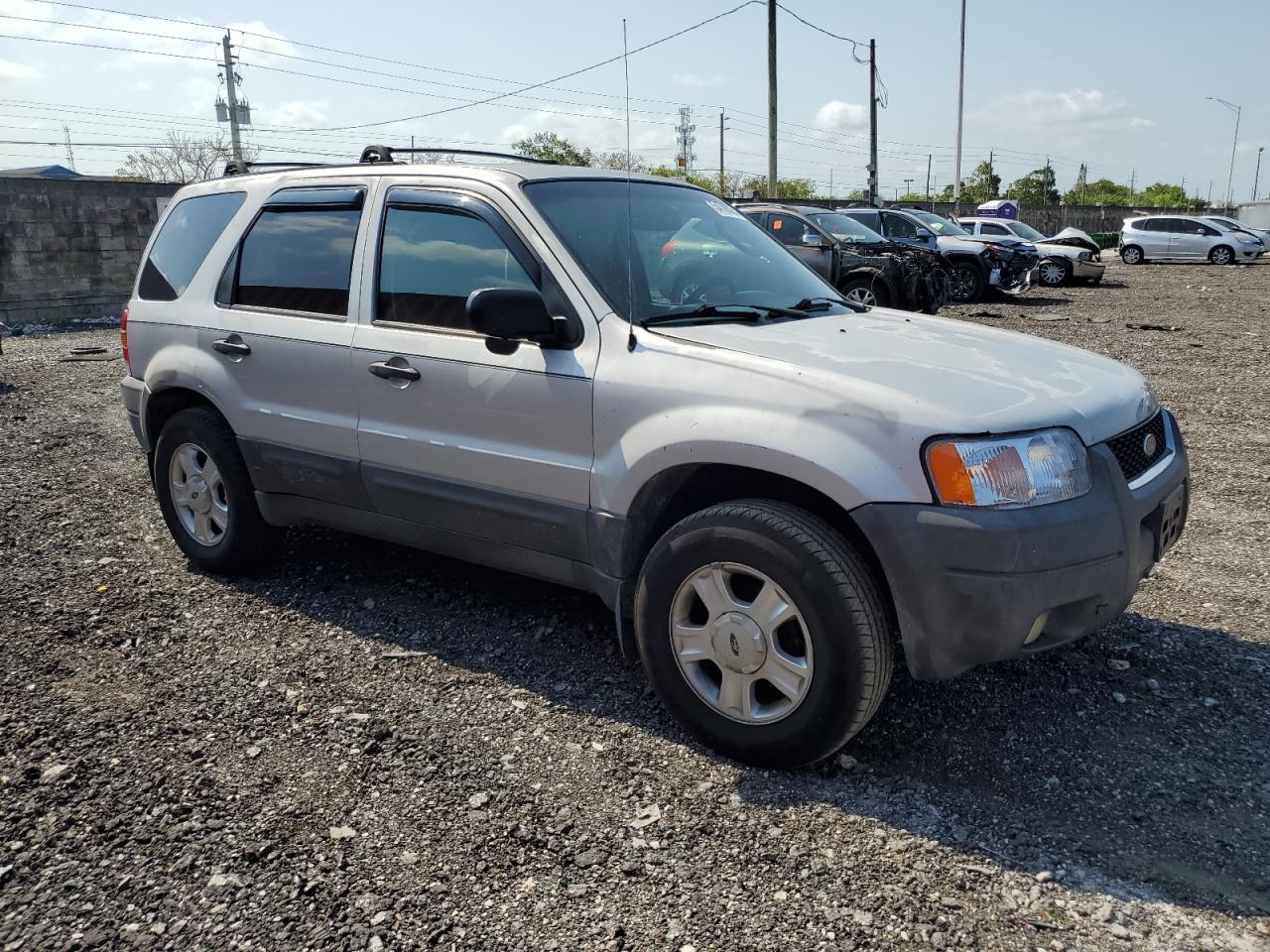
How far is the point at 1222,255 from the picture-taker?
32.2 m

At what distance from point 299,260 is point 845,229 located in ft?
43.7

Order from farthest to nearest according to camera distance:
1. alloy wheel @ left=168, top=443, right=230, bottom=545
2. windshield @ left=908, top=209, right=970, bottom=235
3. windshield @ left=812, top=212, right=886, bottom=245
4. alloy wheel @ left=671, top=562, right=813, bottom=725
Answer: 1. windshield @ left=908, top=209, right=970, bottom=235
2. windshield @ left=812, top=212, right=886, bottom=245
3. alloy wheel @ left=168, top=443, right=230, bottom=545
4. alloy wheel @ left=671, top=562, right=813, bottom=725

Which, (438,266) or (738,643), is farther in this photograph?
(438,266)

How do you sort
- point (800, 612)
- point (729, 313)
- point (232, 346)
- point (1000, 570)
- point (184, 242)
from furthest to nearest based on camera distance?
point (184, 242), point (232, 346), point (729, 313), point (800, 612), point (1000, 570)

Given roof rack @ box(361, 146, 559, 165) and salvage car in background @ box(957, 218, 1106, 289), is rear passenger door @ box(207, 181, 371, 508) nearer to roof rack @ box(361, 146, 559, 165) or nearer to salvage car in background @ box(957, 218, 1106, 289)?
roof rack @ box(361, 146, 559, 165)

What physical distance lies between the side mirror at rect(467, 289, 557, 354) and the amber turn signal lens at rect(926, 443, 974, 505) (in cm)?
138

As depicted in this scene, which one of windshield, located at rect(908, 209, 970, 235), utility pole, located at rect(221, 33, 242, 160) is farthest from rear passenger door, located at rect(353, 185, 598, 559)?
utility pole, located at rect(221, 33, 242, 160)

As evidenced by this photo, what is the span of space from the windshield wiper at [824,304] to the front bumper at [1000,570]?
1341 millimetres

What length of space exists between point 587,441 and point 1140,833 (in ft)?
6.69

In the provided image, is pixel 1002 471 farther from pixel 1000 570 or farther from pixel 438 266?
pixel 438 266

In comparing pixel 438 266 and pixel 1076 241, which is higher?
pixel 438 266

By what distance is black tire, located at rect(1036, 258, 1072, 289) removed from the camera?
24.0 meters

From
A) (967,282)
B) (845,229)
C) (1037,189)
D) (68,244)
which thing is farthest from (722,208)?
(1037,189)

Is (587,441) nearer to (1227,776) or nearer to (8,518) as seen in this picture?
(1227,776)
